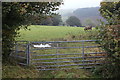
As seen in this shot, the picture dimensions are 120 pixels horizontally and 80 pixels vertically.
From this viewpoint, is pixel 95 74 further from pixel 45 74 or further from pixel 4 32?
pixel 4 32

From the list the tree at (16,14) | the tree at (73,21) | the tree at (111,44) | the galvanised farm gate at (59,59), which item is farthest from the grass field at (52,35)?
the tree at (73,21)

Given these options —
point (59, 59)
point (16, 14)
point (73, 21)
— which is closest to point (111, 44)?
point (59, 59)

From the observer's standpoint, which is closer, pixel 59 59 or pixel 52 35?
pixel 59 59

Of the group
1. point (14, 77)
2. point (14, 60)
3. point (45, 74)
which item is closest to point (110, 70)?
point (45, 74)

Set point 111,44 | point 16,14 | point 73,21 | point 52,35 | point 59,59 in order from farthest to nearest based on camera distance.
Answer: point 73,21 → point 52,35 → point 59,59 → point 111,44 → point 16,14

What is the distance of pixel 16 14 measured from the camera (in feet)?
21.8

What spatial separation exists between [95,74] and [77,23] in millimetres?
22044

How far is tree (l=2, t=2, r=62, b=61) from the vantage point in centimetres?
608

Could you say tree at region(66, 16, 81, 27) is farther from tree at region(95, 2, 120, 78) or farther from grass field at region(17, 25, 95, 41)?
tree at region(95, 2, 120, 78)

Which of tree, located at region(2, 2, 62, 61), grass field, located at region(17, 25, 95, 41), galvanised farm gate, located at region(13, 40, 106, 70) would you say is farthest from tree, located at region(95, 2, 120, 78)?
grass field, located at region(17, 25, 95, 41)

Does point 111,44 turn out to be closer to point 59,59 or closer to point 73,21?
point 59,59

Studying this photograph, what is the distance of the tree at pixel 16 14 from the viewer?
6.08 metres

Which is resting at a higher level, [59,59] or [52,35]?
[52,35]

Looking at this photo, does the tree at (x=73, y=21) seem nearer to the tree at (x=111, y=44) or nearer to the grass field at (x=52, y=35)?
the grass field at (x=52, y=35)
